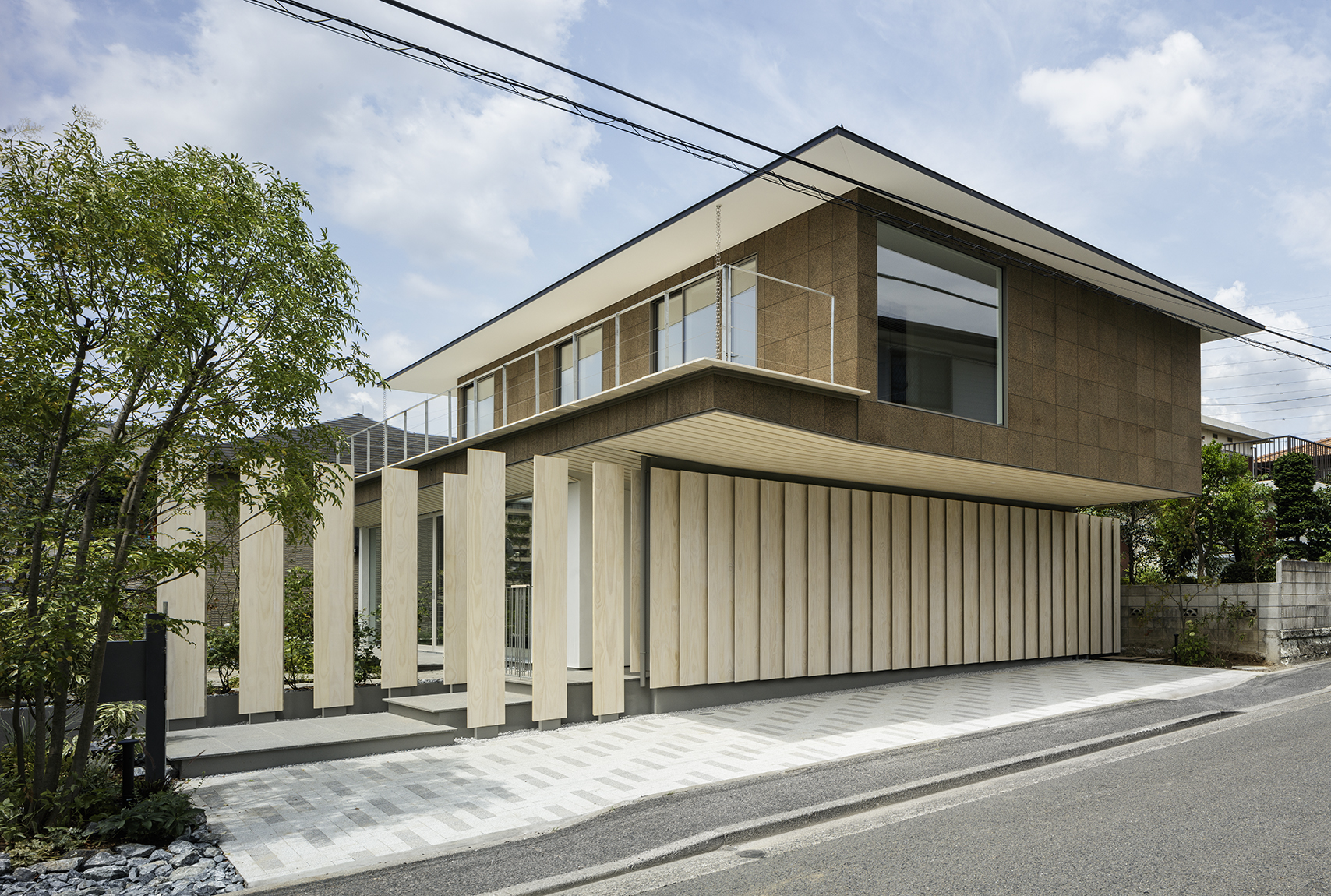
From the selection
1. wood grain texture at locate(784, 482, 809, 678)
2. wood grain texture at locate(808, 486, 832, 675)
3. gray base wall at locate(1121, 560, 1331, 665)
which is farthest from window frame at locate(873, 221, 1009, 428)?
gray base wall at locate(1121, 560, 1331, 665)

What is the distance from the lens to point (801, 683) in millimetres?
12438

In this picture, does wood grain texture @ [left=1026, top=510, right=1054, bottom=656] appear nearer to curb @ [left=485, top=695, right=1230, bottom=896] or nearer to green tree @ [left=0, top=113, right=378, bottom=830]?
curb @ [left=485, top=695, right=1230, bottom=896]

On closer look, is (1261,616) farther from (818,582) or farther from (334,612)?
(334,612)

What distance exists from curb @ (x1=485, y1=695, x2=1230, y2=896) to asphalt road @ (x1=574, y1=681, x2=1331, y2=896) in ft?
0.36

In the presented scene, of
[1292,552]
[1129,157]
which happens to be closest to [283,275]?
[1129,157]

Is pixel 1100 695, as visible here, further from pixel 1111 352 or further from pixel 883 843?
pixel 883 843

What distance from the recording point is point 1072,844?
5500 millimetres

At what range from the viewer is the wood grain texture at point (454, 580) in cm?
1132

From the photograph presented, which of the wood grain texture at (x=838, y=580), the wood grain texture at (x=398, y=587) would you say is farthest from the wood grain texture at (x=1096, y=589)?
the wood grain texture at (x=398, y=587)

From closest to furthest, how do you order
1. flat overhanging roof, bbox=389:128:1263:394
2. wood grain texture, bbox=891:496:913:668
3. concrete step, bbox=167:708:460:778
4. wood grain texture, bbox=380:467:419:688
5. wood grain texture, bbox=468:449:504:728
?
1. concrete step, bbox=167:708:460:778
2. wood grain texture, bbox=468:449:504:728
3. flat overhanging roof, bbox=389:128:1263:394
4. wood grain texture, bbox=380:467:419:688
5. wood grain texture, bbox=891:496:913:668

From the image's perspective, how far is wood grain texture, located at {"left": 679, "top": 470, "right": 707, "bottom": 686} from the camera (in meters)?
11.1

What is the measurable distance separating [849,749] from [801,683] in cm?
377

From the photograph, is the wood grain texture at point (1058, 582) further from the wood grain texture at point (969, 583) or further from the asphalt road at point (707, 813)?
the asphalt road at point (707, 813)

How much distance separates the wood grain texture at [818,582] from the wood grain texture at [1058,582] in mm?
6587
